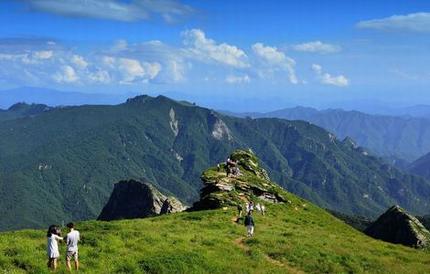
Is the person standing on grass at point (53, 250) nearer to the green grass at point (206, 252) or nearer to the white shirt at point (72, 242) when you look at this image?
the green grass at point (206, 252)

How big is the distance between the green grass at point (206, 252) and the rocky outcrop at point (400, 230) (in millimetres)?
20126

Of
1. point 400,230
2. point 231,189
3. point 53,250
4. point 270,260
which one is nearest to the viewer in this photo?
point 53,250

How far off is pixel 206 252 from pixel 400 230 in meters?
46.4

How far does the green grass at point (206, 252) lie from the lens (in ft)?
97.6

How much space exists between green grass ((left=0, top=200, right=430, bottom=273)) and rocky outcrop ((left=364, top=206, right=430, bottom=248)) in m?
20.1

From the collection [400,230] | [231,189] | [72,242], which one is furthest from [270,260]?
[400,230]

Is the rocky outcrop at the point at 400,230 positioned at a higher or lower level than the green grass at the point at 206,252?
lower

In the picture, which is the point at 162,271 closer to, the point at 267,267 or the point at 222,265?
the point at 222,265

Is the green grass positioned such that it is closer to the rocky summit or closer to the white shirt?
the white shirt

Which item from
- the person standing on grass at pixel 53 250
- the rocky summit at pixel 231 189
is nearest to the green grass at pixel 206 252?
the person standing on grass at pixel 53 250

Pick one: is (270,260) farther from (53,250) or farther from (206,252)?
(53,250)

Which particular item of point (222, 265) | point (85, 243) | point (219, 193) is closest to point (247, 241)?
point (222, 265)

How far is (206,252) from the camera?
35.8 m

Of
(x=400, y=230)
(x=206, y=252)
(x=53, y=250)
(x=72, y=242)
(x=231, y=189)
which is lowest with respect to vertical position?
(x=400, y=230)
